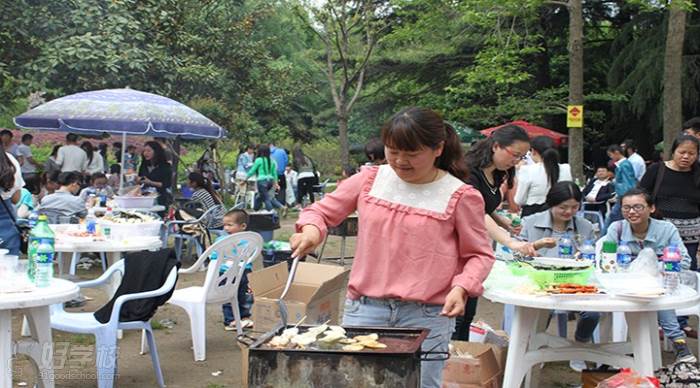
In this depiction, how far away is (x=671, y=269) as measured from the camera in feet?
15.3

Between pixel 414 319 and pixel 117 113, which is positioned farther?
pixel 117 113

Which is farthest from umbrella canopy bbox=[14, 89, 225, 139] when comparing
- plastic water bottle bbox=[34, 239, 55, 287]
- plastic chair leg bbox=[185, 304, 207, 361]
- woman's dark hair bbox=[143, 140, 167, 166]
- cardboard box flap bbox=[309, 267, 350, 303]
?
plastic water bottle bbox=[34, 239, 55, 287]

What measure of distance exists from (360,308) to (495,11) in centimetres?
1182

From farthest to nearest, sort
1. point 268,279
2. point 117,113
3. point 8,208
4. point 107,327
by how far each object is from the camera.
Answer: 1. point 117,113
2. point 268,279
3. point 8,208
4. point 107,327

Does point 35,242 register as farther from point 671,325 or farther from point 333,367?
point 671,325

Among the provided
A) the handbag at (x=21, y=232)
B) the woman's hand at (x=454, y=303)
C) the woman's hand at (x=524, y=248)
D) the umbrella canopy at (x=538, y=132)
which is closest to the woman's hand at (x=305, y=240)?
the woman's hand at (x=454, y=303)

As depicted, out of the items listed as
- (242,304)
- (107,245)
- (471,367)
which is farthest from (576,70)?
(471,367)

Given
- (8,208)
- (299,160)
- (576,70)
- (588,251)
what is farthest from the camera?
(299,160)

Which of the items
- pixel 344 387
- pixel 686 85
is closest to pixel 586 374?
pixel 344 387

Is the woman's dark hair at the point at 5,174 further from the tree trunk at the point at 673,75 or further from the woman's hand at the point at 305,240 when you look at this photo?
the tree trunk at the point at 673,75

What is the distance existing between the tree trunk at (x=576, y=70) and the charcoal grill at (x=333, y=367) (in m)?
11.5

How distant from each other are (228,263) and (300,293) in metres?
0.66

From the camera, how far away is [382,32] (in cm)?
2172

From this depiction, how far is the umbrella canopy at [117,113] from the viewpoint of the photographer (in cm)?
956
